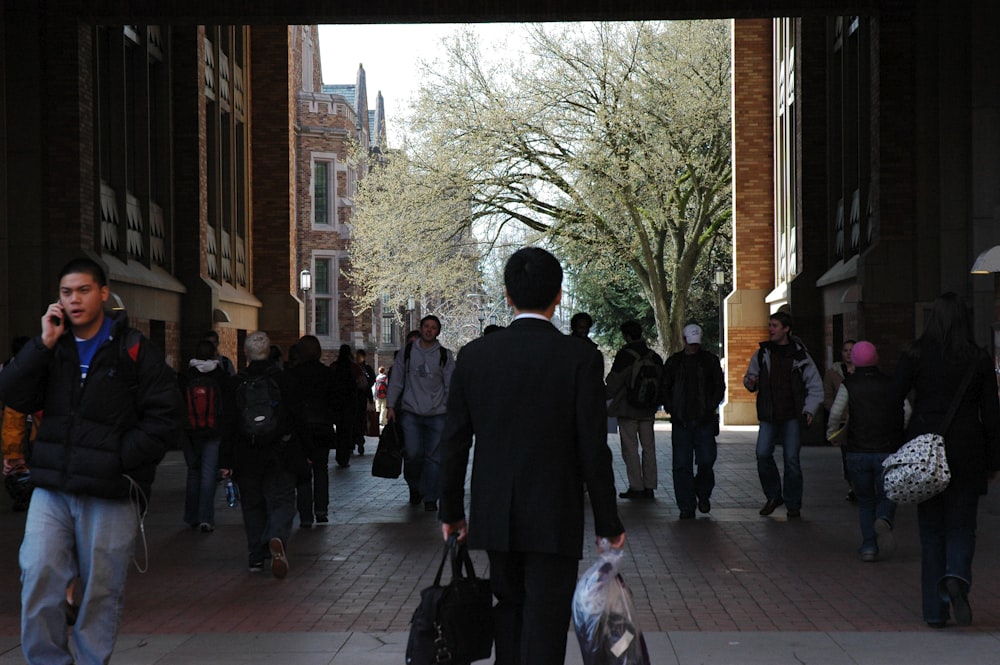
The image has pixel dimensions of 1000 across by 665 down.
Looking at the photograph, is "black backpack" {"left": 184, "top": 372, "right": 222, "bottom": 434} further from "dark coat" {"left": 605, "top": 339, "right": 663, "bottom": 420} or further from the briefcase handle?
the briefcase handle

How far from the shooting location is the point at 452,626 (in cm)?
466

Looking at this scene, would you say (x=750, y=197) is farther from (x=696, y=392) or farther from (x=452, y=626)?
(x=452, y=626)

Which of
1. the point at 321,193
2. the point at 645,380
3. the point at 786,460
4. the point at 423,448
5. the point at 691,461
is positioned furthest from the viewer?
the point at 321,193

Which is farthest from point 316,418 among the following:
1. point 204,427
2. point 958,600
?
point 958,600

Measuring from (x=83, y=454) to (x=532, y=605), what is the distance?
181 cm

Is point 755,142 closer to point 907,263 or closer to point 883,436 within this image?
point 907,263

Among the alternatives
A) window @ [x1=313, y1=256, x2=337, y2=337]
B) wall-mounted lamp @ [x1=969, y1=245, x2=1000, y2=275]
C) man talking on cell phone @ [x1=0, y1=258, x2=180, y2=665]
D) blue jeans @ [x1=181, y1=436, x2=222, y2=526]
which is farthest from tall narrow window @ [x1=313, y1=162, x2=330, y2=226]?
man talking on cell phone @ [x1=0, y1=258, x2=180, y2=665]

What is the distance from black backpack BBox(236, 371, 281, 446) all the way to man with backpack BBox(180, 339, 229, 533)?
2282mm

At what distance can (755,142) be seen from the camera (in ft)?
101

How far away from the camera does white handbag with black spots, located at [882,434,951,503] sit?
730cm

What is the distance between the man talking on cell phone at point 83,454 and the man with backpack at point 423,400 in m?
8.03

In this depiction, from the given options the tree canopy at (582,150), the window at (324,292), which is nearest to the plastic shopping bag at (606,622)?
the tree canopy at (582,150)

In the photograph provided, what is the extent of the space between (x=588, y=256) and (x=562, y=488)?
3334 cm

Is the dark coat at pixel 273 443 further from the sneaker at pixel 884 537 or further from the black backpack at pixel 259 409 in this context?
the sneaker at pixel 884 537
